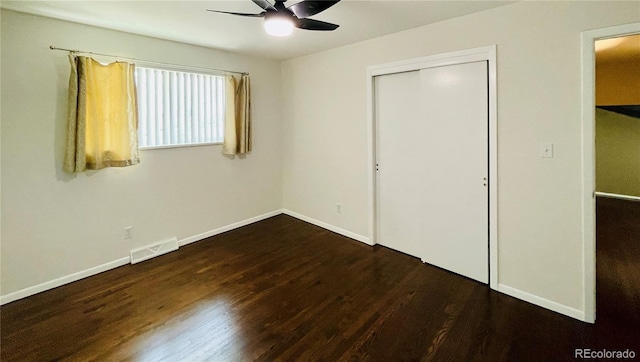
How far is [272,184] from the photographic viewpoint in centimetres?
504

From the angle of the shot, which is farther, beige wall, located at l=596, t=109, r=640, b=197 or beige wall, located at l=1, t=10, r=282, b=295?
beige wall, located at l=596, t=109, r=640, b=197

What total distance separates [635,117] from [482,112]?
17.4 feet

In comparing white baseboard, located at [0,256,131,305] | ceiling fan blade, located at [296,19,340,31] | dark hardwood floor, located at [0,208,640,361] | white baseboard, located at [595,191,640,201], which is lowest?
dark hardwood floor, located at [0,208,640,361]

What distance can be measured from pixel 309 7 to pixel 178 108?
248 cm

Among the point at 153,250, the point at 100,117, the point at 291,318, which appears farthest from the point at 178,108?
the point at 291,318

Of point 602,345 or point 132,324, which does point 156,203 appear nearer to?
point 132,324

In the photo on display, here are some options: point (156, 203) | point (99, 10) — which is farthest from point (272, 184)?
point (99, 10)

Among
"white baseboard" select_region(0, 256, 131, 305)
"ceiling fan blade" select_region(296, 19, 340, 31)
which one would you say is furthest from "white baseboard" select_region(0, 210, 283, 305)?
"ceiling fan blade" select_region(296, 19, 340, 31)

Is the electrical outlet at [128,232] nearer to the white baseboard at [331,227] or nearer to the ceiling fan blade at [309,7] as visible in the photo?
the white baseboard at [331,227]

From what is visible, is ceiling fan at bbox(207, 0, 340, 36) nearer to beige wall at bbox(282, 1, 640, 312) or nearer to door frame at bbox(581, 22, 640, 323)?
beige wall at bbox(282, 1, 640, 312)

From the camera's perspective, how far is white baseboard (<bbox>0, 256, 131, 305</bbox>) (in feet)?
8.93

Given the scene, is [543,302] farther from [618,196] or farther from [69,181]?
[618,196]

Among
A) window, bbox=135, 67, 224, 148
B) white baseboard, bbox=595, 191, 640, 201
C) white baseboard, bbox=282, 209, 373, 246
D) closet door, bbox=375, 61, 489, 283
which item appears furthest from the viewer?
white baseboard, bbox=595, 191, 640, 201

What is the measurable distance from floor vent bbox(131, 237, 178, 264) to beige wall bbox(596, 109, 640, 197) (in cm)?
785
